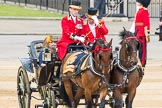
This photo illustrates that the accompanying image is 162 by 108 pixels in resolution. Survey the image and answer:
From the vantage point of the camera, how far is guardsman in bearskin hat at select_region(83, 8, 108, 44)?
1227 cm

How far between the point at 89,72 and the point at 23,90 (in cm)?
252

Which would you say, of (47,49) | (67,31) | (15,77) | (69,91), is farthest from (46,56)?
(15,77)

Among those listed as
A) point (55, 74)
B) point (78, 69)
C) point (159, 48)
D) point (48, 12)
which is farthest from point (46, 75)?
point (48, 12)

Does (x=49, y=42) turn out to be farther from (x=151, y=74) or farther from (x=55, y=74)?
(x=151, y=74)

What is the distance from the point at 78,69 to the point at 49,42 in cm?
149

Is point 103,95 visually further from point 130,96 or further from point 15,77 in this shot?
point 15,77

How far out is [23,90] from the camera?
13.6 metres

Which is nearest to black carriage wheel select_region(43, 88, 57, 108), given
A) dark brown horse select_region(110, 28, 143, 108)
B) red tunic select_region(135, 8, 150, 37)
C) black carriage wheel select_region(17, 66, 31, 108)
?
black carriage wheel select_region(17, 66, 31, 108)

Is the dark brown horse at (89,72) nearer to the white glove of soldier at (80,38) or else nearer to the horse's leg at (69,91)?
the horse's leg at (69,91)

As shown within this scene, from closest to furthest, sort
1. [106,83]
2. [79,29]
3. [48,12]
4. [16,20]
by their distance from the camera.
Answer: [106,83] → [79,29] → [16,20] → [48,12]

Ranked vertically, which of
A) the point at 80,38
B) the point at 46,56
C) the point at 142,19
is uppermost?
the point at 142,19

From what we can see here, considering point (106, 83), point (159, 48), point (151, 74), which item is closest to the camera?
point (106, 83)

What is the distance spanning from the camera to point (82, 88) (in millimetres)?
11758

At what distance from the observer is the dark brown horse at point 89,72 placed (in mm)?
11102
